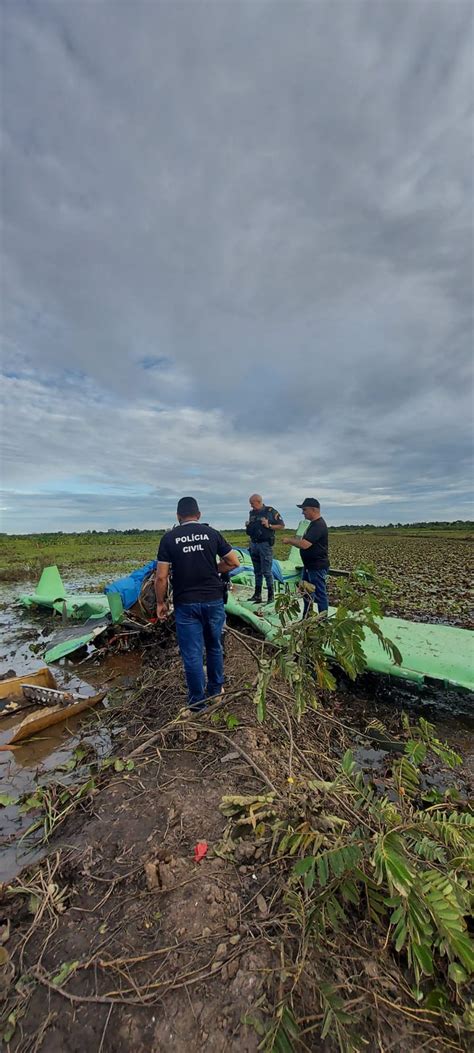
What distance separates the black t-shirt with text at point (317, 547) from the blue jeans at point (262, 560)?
4.55 feet

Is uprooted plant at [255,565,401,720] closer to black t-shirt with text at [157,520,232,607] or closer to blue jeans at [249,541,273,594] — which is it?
black t-shirt with text at [157,520,232,607]

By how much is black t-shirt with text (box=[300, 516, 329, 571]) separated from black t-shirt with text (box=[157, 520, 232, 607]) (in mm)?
2766

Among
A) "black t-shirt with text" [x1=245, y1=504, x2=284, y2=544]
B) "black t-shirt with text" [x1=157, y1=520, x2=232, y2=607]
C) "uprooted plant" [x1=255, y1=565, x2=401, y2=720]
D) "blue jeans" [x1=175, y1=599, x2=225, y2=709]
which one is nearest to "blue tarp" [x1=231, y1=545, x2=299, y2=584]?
"black t-shirt with text" [x1=245, y1=504, x2=284, y2=544]

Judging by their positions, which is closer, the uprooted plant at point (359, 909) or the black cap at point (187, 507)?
the uprooted plant at point (359, 909)

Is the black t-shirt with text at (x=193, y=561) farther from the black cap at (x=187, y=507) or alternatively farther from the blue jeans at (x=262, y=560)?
the blue jeans at (x=262, y=560)

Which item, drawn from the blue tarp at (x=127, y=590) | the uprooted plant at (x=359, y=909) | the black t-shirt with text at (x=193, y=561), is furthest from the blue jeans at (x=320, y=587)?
the uprooted plant at (x=359, y=909)

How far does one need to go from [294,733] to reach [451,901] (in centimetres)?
213

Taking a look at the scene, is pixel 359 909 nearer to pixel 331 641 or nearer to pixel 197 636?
pixel 331 641

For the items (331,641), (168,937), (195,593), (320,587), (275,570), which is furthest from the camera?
(275,570)

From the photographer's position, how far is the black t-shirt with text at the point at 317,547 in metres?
6.62

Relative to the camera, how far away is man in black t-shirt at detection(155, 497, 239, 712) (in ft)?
13.3

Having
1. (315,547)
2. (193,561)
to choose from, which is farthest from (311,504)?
(193,561)

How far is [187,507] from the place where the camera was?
14.2ft

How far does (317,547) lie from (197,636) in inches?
125
